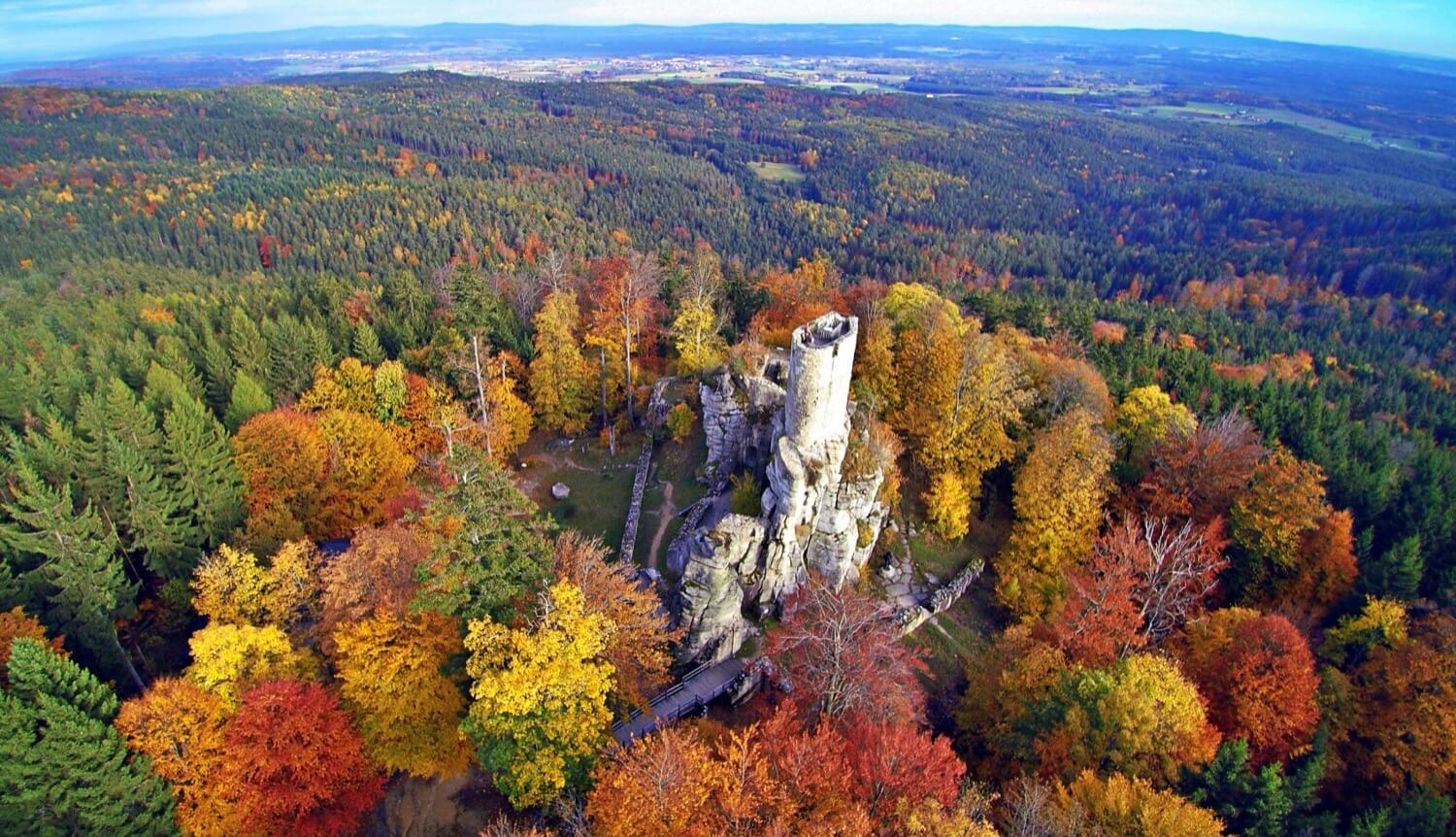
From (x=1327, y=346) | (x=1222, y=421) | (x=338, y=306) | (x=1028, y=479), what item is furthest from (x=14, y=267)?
(x=1327, y=346)

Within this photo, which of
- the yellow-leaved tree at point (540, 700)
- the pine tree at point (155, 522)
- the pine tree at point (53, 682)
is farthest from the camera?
the pine tree at point (155, 522)

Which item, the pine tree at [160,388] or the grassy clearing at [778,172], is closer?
the pine tree at [160,388]

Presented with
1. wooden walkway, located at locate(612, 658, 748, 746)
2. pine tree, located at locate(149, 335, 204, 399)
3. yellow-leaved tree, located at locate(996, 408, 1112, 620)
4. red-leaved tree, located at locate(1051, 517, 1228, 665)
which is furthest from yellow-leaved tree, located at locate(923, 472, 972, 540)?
pine tree, located at locate(149, 335, 204, 399)

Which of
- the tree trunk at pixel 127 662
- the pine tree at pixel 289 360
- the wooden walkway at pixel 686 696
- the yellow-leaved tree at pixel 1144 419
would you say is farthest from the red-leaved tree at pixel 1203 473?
the pine tree at pixel 289 360

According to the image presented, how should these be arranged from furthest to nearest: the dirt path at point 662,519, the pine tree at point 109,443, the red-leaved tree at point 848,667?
the dirt path at point 662,519 < the pine tree at point 109,443 < the red-leaved tree at point 848,667

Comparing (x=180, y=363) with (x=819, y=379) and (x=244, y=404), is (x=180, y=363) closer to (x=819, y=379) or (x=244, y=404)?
(x=244, y=404)

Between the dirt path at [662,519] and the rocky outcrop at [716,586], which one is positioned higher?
the rocky outcrop at [716,586]

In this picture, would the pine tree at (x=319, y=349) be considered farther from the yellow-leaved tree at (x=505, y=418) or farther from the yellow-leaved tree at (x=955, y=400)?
the yellow-leaved tree at (x=955, y=400)

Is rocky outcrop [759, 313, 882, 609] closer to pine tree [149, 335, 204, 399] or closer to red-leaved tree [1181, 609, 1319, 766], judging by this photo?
red-leaved tree [1181, 609, 1319, 766]
